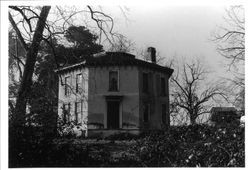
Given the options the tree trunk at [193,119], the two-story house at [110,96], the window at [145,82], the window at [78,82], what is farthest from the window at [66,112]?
the tree trunk at [193,119]

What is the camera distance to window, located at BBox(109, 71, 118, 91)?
6502 mm

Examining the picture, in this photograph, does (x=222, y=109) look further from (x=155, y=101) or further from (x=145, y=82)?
(x=145, y=82)

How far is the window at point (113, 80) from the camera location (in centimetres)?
650

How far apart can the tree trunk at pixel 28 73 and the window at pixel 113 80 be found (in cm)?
159

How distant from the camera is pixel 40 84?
690cm

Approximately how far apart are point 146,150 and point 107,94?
4.36 ft

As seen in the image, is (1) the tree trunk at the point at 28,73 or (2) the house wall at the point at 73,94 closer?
(1) the tree trunk at the point at 28,73

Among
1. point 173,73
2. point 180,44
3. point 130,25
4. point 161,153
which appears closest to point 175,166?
point 161,153

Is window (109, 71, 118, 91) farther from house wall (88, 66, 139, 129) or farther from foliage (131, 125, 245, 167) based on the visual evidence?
foliage (131, 125, 245, 167)

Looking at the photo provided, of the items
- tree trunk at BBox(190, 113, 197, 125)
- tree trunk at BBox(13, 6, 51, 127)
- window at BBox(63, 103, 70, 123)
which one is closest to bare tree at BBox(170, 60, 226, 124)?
tree trunk at BBox(190, 113, 197, 125)

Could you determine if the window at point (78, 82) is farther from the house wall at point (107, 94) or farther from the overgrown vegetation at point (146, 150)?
the overgrown vegetation at point (146, 150)

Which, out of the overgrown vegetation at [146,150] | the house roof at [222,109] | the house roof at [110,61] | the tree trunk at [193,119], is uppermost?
the house roof at [110,61]

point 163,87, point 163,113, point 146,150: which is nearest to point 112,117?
point 146,150

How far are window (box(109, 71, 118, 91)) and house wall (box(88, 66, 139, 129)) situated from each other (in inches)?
2.7
